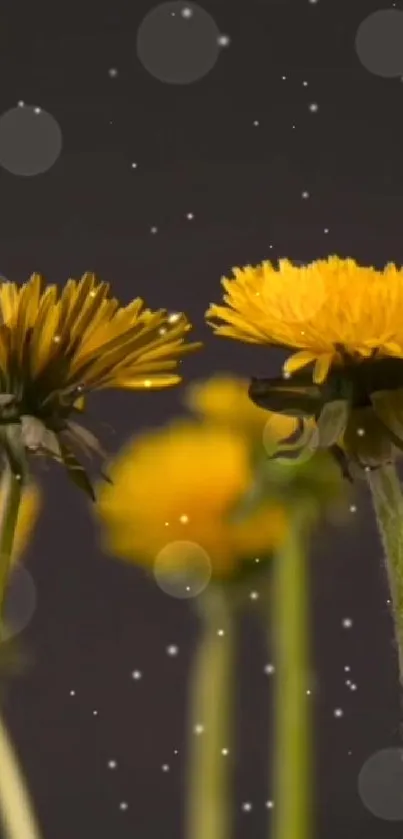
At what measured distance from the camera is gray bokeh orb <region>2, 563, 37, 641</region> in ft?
1.86

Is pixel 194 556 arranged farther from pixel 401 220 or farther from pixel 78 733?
pixel 401 220

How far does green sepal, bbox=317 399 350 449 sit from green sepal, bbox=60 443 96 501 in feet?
0.37

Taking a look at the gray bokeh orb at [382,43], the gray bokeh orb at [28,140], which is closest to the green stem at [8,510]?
the gray bokeh orb at [28,140]

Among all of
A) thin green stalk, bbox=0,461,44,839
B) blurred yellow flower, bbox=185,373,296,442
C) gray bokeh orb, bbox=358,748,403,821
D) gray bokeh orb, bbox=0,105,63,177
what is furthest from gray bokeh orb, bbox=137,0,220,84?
gray bokeh orb, bbox=358,748,403,821

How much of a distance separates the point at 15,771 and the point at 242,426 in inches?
8.0

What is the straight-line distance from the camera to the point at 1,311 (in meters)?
0.48

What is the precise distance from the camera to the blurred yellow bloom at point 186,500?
553 mm

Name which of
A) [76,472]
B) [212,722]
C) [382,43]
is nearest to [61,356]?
[76,472]

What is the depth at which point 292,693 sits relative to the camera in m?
0.56

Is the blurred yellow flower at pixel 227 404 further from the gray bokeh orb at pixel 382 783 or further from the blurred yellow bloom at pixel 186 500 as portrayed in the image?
the gray bokeh orb at pixel 382 783

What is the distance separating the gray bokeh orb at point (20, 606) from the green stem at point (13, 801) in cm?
5

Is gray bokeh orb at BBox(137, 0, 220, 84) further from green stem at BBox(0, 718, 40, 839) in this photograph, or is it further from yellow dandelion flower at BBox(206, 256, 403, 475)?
green stem at BBox(0, 718, 40, 839)

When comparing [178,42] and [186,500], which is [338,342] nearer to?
[186,500]

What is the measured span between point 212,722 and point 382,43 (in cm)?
40
